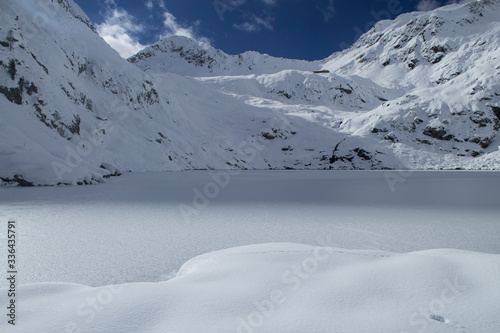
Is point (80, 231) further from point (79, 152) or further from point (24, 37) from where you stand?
point (24, 37)

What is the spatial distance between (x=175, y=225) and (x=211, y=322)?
10.6ft

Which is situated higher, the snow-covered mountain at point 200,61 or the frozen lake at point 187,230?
the snow-covered mountain at point 200,61

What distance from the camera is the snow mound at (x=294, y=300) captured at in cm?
130
